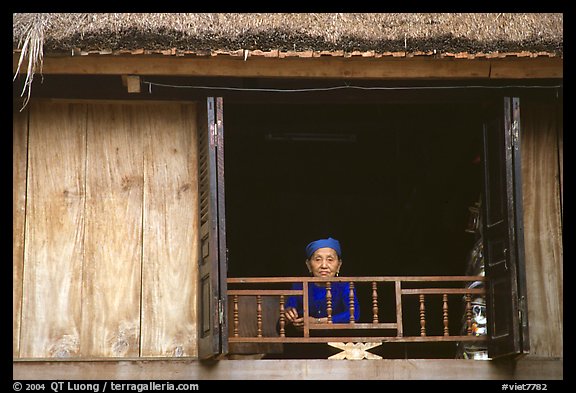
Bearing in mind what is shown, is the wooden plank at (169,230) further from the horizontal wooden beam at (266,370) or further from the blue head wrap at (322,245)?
the blue head wrap at (322,245)

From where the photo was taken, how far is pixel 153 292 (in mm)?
7664

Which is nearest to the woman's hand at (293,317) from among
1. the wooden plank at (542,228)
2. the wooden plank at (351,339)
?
the wooden plank at (351,339)

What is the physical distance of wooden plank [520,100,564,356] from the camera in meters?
7.77

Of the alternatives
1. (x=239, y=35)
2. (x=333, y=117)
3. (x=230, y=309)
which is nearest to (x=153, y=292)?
(x=230, y=309)

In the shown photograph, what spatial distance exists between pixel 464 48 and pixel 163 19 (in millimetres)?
1896

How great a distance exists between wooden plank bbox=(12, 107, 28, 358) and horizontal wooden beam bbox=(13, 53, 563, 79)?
0.52 m

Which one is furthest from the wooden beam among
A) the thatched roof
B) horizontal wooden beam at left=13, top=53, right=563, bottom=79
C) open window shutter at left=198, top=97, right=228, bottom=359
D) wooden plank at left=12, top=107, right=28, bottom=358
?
wooden plank at left=12, top=107, right=28, bottom=358

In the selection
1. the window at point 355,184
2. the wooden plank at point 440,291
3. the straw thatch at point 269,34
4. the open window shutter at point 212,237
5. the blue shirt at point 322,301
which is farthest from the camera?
the window at point 355,184

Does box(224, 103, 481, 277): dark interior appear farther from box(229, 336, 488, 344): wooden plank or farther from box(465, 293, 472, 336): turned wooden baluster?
box(229, 336, 488, 344): wooden plank

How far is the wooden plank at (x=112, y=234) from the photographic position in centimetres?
758

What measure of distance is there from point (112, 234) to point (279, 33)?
1.73 m

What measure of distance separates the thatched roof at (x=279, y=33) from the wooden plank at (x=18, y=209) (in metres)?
0.79

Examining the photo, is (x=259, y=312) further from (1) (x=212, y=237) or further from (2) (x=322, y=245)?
(2) (x=322, y=245)
